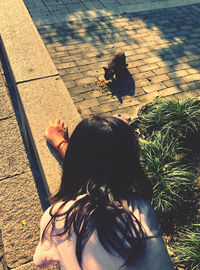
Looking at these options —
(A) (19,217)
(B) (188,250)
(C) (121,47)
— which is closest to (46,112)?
(A) (19,217)

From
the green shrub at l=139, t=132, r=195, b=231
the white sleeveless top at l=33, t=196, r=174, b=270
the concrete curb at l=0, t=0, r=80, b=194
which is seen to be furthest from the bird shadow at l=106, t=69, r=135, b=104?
the white sleeveless top at l=33, t=196, r=174, b=270

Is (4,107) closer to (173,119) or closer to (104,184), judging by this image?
(173,119)

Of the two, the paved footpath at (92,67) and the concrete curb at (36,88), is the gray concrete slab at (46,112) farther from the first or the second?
the paved footpath at (92,67)

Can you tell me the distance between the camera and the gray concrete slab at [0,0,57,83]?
348 centimetres

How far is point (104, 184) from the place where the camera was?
1.73 m

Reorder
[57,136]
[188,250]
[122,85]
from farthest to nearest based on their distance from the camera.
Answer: [122,85]
[57,136]
[188,250]

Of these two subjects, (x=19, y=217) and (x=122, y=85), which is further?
(x=122, y=85)

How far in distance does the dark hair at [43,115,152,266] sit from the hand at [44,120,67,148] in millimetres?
769

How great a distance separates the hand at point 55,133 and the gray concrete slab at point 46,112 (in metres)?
0.08

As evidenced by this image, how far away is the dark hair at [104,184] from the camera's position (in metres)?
1.51

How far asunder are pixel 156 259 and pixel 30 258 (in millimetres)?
1806

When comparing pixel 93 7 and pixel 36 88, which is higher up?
pixel 93 7

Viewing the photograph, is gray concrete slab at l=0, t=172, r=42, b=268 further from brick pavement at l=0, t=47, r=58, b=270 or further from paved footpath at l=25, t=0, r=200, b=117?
paved footpath at l=25, t=0, r=200, b=117

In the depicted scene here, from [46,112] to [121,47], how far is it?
3.02m
